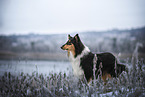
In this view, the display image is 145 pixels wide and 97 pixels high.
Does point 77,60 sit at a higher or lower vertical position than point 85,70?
higher

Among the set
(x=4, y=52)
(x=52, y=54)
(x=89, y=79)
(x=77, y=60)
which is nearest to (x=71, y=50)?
(x=77, y=60)

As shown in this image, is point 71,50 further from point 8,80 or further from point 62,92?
point 8,80

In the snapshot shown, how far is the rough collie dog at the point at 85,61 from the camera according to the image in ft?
14.4

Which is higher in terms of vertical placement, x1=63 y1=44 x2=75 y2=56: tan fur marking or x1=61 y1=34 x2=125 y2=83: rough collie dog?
x1=63 y1=44 x2=75 y2=56: tan fur marking

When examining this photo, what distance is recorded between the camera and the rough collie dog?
173 inches

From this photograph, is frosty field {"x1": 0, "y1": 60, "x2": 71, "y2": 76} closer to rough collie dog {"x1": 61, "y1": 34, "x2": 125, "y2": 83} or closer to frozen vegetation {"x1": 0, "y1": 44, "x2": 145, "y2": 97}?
frozen vegetation {"x1": 0, "y1": 44, "x2": 145, "y2": 97}

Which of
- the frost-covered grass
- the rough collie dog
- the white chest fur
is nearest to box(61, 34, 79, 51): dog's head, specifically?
the rough collie dog

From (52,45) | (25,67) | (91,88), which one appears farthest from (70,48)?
(52,45)

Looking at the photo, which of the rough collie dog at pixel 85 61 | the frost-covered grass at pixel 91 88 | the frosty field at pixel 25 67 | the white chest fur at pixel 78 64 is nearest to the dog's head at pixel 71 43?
the rough collie dog at pixel 85 61

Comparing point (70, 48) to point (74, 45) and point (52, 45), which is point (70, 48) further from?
point (52, 45)

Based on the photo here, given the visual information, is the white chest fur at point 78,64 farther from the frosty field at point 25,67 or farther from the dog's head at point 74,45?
the frosty field at point 25,67

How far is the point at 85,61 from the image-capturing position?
14.8 ft

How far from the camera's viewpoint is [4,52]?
1164 inches

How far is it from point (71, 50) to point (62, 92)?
146 cm
